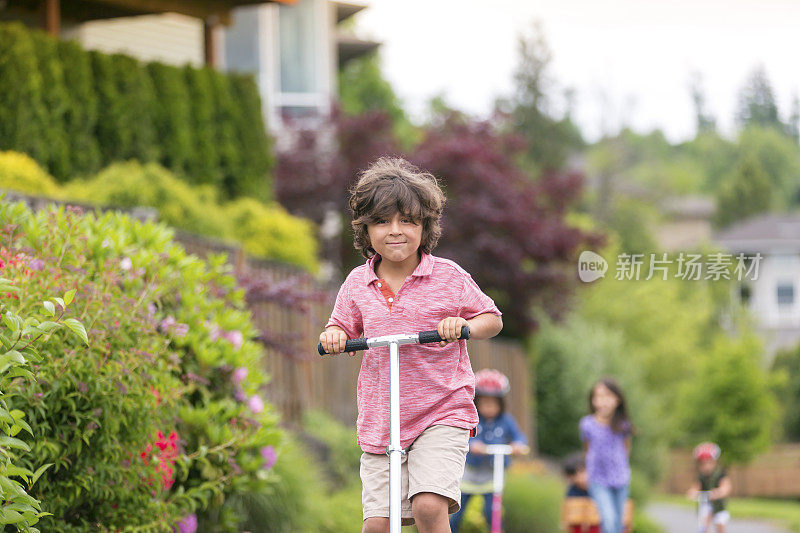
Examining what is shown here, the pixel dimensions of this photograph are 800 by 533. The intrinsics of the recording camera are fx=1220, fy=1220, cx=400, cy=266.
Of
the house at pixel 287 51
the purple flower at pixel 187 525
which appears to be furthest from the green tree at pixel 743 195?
the purple flower at pixel 187 525

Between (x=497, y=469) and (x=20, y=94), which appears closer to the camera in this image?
(x=497, y=469)

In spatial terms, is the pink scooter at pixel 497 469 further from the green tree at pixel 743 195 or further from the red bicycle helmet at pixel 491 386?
the green tree at pixel 743 195

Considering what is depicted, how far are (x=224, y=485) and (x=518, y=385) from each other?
575 inches

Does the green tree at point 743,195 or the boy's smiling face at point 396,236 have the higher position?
the green tree at point 743,195

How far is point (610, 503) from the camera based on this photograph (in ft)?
33.6

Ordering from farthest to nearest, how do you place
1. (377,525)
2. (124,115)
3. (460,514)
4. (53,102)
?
1. (124,115)
2. (53,102)
3. (460,514)
4. (377,525)

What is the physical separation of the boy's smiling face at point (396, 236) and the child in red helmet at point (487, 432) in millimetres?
5457

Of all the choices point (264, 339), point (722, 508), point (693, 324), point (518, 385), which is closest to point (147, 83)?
point (264, 339)

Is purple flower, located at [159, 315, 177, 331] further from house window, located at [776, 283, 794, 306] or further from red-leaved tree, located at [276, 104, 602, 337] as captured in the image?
house window, located at [776, 283, 794, 306]

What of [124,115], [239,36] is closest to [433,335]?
[124,115]

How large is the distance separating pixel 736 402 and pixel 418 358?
2905cm

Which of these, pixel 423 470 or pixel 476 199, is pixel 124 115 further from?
pixel 423 470

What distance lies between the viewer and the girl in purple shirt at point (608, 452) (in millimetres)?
10156

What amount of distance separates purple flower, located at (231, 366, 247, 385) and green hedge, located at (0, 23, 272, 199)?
632 cm
